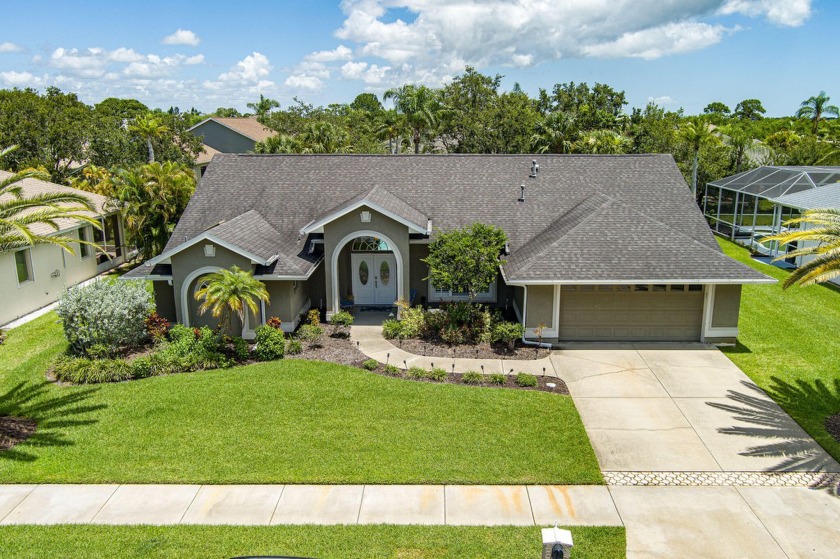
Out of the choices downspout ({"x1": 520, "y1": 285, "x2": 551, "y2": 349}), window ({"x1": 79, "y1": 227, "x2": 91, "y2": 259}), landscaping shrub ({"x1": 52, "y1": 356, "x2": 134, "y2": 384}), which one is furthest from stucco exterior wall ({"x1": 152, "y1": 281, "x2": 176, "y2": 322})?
downspout ({"x1": 520, "y1": 285, "x2": 551, "y2": 349})

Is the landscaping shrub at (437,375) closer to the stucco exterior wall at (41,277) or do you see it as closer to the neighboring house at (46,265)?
the neighboring house at (46,265)

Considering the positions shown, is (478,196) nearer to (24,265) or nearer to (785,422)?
(785,422)

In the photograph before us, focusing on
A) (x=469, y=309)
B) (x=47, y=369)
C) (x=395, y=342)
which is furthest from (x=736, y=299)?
(x=47, y=369)

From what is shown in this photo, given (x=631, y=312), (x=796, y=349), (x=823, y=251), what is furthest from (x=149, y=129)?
(x=823, y=251)

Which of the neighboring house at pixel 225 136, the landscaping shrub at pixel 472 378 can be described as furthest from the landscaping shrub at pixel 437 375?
the neighboring house at pixel 225 136

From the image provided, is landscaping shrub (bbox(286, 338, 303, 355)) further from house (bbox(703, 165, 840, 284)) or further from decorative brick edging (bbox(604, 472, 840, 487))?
house (bbox(703, 165, 840, 284))

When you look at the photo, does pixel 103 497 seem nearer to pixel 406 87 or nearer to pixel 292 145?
pixel 292 145
